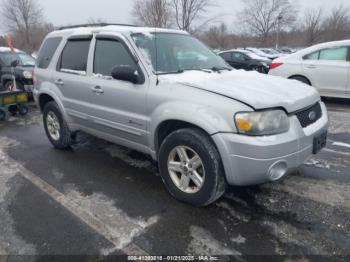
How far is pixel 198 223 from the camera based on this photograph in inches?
118

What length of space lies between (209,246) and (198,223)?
35 centimetres

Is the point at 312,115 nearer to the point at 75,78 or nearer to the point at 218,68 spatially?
the point at 218,68

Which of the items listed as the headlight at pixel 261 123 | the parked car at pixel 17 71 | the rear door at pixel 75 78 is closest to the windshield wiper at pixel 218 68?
the headlight at pixel 261 123

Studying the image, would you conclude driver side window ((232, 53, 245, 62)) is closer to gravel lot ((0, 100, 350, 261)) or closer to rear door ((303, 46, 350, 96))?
rear door ((303, 46, 350, 96))

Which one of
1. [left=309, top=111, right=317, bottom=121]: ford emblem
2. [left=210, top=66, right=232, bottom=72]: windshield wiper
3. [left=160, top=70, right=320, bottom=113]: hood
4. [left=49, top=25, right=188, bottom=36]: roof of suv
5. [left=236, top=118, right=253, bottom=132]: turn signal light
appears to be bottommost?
[left=309, top=111, right=317, bottom=121]: ford emblem

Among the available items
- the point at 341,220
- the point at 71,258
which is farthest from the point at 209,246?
the point at 341,220

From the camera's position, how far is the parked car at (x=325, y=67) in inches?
303

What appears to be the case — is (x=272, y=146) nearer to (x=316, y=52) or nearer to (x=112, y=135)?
(x=112, y=135)

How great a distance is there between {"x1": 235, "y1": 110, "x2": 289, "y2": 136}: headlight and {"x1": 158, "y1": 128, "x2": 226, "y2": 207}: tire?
368 mm

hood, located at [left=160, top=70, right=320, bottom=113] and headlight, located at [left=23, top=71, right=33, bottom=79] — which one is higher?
hood, located at [left=160, top=70, right=320, bottom=113]

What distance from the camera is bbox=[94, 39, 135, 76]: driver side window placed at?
12.3ft

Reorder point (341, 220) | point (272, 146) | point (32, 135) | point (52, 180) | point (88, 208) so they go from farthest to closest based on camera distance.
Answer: point (32, 135)
point (52, 180)
point (88, 208)
point (341, 220)
point (272, 146)

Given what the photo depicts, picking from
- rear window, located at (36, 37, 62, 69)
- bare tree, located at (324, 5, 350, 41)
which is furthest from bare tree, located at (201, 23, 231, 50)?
rear window, located at (36, 37, 62, 69)

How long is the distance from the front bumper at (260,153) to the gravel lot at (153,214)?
47 cm
